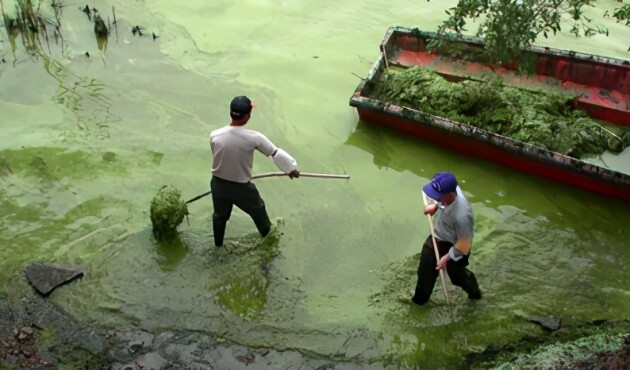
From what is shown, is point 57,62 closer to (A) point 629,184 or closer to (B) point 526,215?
(B) point 526,215

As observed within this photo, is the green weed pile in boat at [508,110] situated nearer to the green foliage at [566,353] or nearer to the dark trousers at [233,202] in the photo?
the green foliage at [566,353]

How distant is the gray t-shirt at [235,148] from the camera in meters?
4.79

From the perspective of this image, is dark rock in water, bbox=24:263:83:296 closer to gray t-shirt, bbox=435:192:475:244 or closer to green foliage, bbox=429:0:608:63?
gray t-shirt, bbox=435:192:475:244

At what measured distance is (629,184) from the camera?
581 centimetres

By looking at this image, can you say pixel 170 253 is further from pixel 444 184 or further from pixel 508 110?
pixel 508 110

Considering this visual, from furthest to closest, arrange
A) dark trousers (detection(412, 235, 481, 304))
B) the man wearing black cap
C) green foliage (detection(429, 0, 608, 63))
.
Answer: green foliage (detection(429, 0, 608, 63)) → the man wearing black cap → dark trousers (detection(412, 235, 481, 304))

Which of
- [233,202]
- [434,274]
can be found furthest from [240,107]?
[434,274]

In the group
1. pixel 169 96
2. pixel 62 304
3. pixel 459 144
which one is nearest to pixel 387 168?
pixel 459 144

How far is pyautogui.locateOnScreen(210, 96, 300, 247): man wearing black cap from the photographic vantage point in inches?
188

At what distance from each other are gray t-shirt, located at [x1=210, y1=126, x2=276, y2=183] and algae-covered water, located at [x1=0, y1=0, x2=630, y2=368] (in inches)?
36.4

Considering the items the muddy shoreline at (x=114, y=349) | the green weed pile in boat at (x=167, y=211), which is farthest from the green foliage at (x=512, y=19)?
the muddy shoreline at (x=114, y=349)

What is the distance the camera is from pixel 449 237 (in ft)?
14.8

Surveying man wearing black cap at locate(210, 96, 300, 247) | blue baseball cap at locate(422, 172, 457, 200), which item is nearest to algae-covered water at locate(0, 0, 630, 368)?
man wearing black cap at locate(210, 96, 300, 247)

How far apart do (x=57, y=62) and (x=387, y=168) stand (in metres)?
4.30
